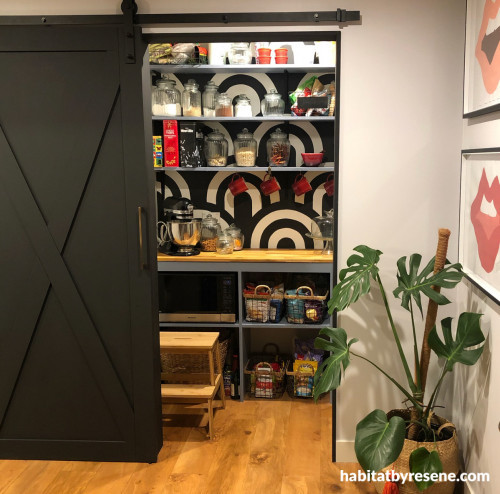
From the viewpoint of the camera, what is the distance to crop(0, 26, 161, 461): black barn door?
313 cm

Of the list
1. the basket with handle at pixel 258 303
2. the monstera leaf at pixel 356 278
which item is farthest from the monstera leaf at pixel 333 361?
the basket with handle at pixel 258 303

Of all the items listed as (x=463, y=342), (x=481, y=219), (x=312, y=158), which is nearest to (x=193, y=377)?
(x=312, y=158)

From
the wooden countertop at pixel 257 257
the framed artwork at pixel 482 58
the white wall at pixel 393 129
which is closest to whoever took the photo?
the framed artwork at pixel 482 58

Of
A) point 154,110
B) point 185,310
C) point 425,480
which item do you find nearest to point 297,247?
point 185,310

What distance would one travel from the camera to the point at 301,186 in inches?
181

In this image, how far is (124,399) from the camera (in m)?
3.35

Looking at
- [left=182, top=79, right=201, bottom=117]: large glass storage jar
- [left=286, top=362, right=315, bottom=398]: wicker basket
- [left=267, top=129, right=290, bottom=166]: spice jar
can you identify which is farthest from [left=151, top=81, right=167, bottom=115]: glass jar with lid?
[left=286, top=362, right=315, bottom=398]: wicker basket

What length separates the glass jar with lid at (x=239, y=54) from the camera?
14.1 ft

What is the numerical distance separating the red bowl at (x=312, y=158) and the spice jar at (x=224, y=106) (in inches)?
22.6

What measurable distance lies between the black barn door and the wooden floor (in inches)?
4.6

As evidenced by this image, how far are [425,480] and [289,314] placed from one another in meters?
1.80

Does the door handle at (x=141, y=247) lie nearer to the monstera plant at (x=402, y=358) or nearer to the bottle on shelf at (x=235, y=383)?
the monstera plant at (x=402, y=358)

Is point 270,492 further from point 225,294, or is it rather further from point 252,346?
point 252,346

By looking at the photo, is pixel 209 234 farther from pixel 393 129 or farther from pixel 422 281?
pixel 422 281
